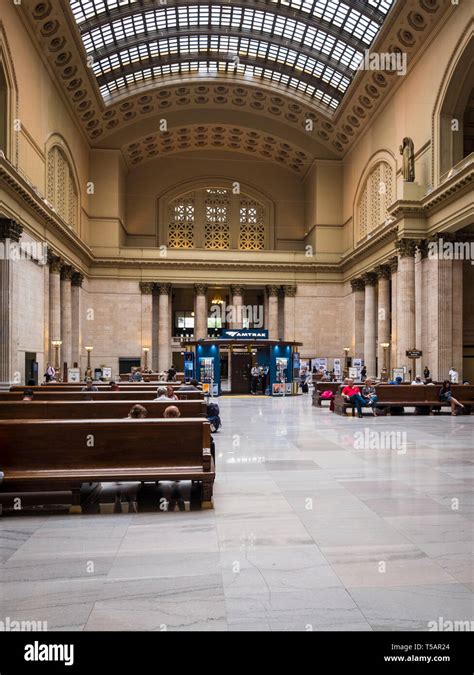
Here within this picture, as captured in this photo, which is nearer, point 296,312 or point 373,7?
point 373,7

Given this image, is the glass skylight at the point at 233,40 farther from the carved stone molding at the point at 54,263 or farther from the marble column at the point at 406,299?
the carved stone molding at the point at 54,263

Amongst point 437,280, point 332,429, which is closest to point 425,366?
point 437,280

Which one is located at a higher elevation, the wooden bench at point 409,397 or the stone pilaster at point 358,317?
the stone pilaster at point 358,317

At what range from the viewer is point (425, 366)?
25.9m

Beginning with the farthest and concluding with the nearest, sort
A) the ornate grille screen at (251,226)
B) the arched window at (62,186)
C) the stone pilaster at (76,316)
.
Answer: the ornate grille screen at (251,226), the stone pilaster at (76,316), the arched window at (62,186)

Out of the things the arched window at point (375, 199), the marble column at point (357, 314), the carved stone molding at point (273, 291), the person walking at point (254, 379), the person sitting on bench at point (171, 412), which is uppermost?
the arched window at point (375, 199)

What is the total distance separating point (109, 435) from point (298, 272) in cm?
3637

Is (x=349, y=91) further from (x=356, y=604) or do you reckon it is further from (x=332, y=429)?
(x=356, y=604)

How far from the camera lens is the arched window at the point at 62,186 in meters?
29.2

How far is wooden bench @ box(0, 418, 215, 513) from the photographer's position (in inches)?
233

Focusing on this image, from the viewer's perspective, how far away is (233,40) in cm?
3575

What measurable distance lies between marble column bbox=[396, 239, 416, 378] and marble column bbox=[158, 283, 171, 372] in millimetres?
19170

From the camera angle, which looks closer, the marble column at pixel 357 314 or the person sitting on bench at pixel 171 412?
the person sitting on bench at pixel 171 412

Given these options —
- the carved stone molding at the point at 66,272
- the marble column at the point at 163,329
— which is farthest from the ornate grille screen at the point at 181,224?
the carved stone molding at the point at 66,272
